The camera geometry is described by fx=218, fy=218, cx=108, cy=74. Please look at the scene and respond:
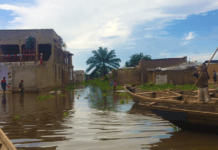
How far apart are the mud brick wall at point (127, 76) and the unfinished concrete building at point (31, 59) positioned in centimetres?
760

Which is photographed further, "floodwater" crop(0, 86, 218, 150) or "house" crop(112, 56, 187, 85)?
"house" crop(112, 56, 187, 85)

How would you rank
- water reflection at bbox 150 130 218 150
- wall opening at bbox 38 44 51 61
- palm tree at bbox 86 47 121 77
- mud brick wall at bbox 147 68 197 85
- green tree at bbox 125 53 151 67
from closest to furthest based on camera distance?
water reflection at bbox 150 130 218 150
mud brick wall at bbox 147 68 197 85
wall opening at bbox 38 44 51 61
palm tree at bbox 86 47 121 77
green tree at bbox 125 53 151 67

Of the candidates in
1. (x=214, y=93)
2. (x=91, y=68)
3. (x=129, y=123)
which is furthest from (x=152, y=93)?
(x=91, y=68)

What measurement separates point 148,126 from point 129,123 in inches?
24.6

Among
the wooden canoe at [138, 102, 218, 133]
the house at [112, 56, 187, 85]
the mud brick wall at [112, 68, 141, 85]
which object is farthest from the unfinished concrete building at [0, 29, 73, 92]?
the wooden canoe at [138, 102, 218, 133]

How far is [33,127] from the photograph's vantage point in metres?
5.62

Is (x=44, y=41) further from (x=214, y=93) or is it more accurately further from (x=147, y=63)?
(x=214, y=93)

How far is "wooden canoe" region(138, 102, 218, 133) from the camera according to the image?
4488 mm

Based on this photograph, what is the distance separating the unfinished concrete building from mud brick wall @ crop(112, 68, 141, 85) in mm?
7601

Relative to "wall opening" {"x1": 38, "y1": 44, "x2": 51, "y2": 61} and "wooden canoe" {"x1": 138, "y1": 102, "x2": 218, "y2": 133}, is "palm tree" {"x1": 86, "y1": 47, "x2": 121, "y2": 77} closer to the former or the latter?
"wall opening" {"x1": 38, "y1": 44, "x2": 51, "y2": 61}

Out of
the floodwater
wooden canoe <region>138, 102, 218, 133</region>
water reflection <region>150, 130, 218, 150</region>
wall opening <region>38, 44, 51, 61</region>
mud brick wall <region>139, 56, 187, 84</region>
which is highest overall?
wall opening <region>38, 44, 51, 61</region>

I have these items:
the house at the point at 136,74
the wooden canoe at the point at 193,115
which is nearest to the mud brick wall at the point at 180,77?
the house at the point at 136,74

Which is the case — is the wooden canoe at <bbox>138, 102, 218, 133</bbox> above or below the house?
below

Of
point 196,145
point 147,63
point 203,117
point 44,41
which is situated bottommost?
point 196,145
